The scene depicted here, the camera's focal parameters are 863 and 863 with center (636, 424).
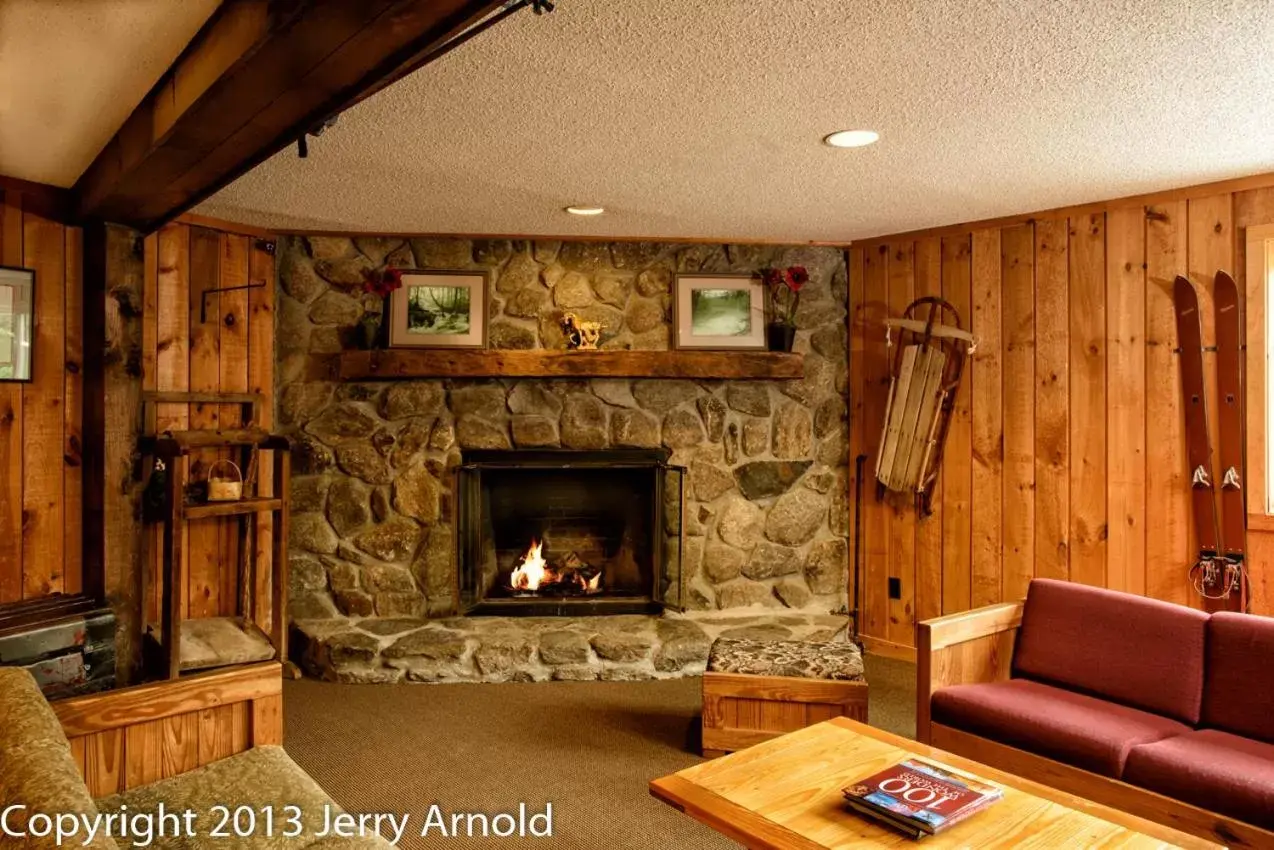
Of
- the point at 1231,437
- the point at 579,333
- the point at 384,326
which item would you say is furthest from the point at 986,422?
the point at 384,326

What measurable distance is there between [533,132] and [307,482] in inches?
91.4

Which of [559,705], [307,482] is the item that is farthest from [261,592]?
[559,705]

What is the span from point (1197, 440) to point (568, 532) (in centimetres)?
283

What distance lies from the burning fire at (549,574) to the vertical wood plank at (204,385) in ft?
4.61

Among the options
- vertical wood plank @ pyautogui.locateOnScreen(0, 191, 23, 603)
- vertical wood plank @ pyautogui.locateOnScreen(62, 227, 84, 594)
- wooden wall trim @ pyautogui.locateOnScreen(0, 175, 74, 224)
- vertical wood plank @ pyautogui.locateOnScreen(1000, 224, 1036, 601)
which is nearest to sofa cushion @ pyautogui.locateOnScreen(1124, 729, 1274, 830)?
vertical wood plank @ pyautogui.locateOnScreen(1000, 224, 1036, 601)

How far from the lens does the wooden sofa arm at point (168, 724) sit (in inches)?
74.4

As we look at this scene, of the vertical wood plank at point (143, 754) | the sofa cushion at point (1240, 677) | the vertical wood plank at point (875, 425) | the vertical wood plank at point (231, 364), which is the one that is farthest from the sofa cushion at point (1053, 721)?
the vertical wood plank at point (231, 364)

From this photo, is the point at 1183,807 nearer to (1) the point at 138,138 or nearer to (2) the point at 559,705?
(2) the point at 559,705

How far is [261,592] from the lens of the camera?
13.4ft

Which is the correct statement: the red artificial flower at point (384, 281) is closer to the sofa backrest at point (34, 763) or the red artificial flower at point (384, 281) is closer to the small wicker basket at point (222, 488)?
the small wicker basket at point (222, 488)

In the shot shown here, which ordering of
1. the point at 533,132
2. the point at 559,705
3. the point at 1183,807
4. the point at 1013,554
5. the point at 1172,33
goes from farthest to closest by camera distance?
1. the point at 1013,554
2. the point at 559,705
3. the point at 533,132
4. the point at 1183,807
5. the point at 1172,33

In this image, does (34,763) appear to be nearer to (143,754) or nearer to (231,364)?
(143,754)

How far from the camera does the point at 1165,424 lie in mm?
3447

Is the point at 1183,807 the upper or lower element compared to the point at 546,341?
lower
